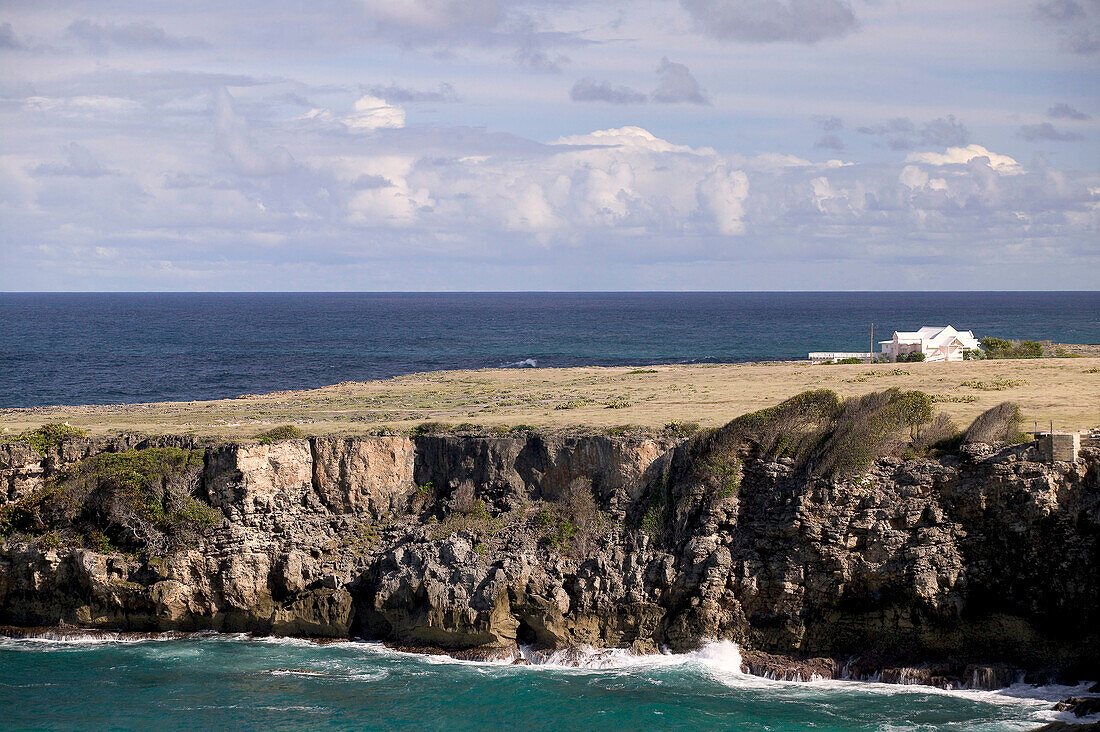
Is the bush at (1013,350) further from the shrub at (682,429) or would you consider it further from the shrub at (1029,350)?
the shrub at (682,429)

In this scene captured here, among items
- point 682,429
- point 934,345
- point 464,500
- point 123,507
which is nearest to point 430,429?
point 464,500

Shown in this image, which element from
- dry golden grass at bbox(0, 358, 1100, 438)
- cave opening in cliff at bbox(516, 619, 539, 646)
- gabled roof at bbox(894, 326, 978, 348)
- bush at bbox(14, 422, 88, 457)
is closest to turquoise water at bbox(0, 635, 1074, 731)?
cave opening in cliff at bbox(516, 619, 539, 646)

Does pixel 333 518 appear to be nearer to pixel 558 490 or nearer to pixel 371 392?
pixel 558 490

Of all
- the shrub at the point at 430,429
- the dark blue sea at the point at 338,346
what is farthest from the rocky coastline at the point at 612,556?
the dark blue sea at the point at 338,346

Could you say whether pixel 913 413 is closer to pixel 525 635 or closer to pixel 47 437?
pixel 525 635

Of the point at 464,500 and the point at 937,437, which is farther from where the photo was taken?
the point at 464,500

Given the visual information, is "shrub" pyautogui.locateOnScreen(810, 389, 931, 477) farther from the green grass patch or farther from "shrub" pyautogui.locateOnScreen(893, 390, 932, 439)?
the green grass patch

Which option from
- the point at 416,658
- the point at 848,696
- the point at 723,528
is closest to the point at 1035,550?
Result: the point at 848,696
